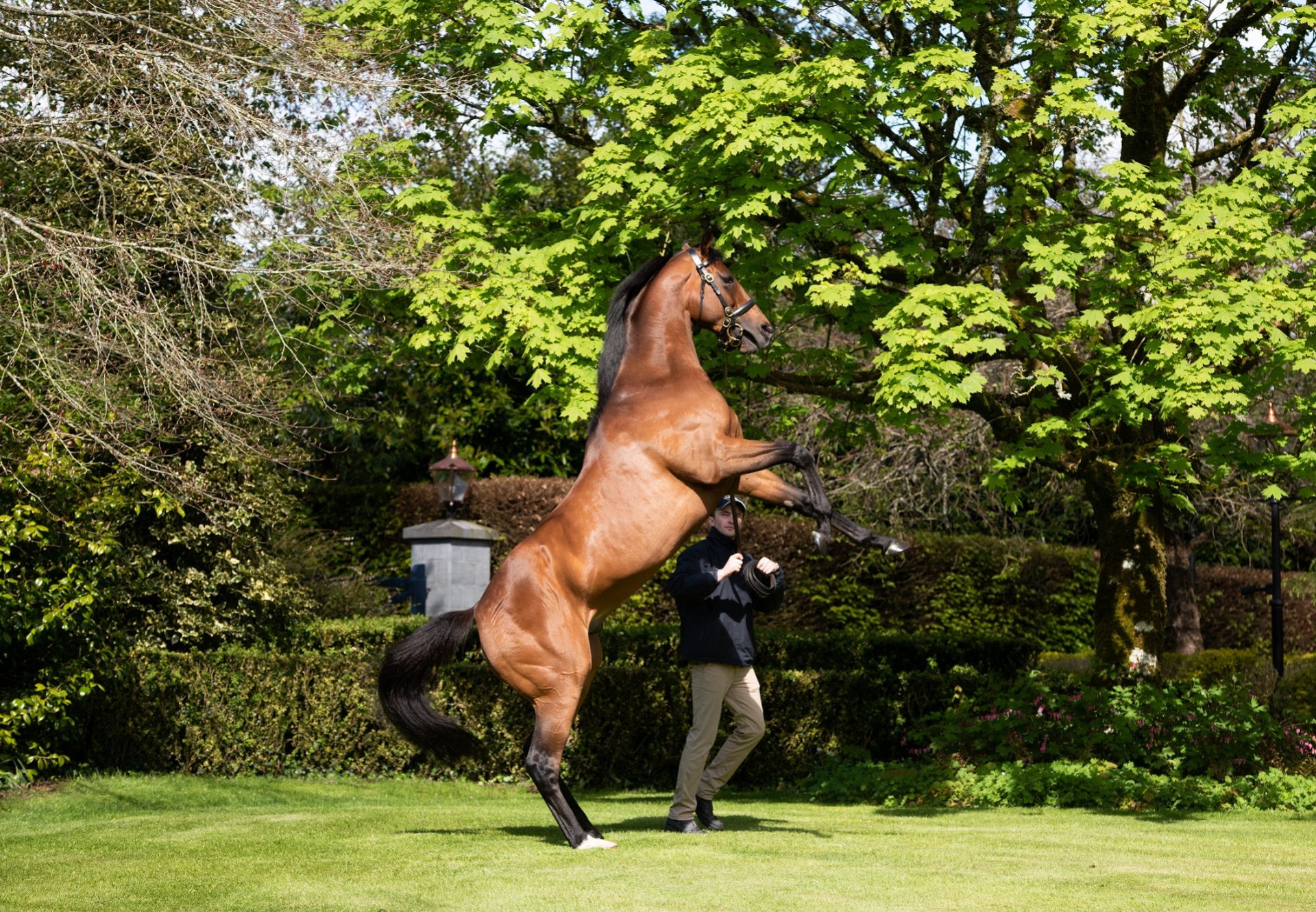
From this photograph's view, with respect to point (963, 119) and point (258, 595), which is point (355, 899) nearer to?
point (258, 595)

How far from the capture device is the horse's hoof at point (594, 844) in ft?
23.7

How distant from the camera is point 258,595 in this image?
13.4 metres

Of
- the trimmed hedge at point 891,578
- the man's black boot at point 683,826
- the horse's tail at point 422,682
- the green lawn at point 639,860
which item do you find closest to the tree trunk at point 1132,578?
the green lawn at point 639,860

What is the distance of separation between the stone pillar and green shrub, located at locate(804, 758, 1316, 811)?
6691 mm

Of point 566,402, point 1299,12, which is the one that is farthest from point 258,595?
point 1299,12

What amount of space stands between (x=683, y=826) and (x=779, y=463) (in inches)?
95.8

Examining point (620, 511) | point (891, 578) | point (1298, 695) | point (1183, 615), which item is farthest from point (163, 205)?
point (1183, 615)

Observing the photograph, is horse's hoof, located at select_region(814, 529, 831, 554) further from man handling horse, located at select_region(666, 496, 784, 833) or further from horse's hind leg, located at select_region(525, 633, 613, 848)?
horse's hind leg, located at select_region(525, 633, 613, 848)

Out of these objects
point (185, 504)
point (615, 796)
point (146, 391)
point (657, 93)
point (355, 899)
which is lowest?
point (615, 796)

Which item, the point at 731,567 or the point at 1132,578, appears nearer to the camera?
the point at 731,567

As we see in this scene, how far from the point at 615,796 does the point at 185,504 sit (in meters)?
5.12

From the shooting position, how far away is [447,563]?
1705cm

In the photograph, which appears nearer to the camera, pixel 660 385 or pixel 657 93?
pixel 660 385

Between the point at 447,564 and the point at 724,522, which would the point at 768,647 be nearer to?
the point at 447,564
